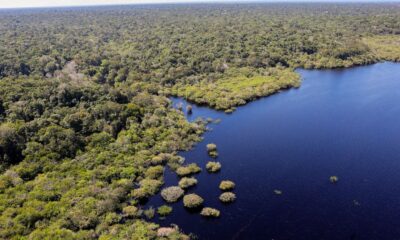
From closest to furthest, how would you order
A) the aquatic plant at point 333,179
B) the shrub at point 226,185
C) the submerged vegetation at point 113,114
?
the submerged vegetation at point 113,114 → the shrub at point 226,185 → the aquatic plant at point 333,179

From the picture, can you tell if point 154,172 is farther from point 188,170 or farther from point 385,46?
point 385,46

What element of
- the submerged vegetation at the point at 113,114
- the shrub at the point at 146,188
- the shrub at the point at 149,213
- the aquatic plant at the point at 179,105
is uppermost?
the submerged vegetation at the point at 113,114

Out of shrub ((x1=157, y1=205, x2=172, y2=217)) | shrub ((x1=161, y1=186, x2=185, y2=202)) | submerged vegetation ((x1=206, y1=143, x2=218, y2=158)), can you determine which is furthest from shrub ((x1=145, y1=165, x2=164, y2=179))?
submerged vegetation ((x1=206, y1=143, x2=218, y2=158))

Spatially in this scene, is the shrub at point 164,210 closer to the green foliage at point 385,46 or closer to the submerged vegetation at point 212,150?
the submerged vegetation at point 212,150

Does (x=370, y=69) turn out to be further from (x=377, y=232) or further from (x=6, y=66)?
(x=6, y=66)

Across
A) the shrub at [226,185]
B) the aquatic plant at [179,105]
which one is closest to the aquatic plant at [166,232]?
the shrub at [226,185]

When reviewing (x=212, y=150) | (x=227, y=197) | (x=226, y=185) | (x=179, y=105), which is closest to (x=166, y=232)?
(x=227, y=197)

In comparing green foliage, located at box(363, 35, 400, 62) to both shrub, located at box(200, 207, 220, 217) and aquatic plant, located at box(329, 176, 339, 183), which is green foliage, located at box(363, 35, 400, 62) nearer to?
aquatic plant, located at box(329, 176, 339, 183)
